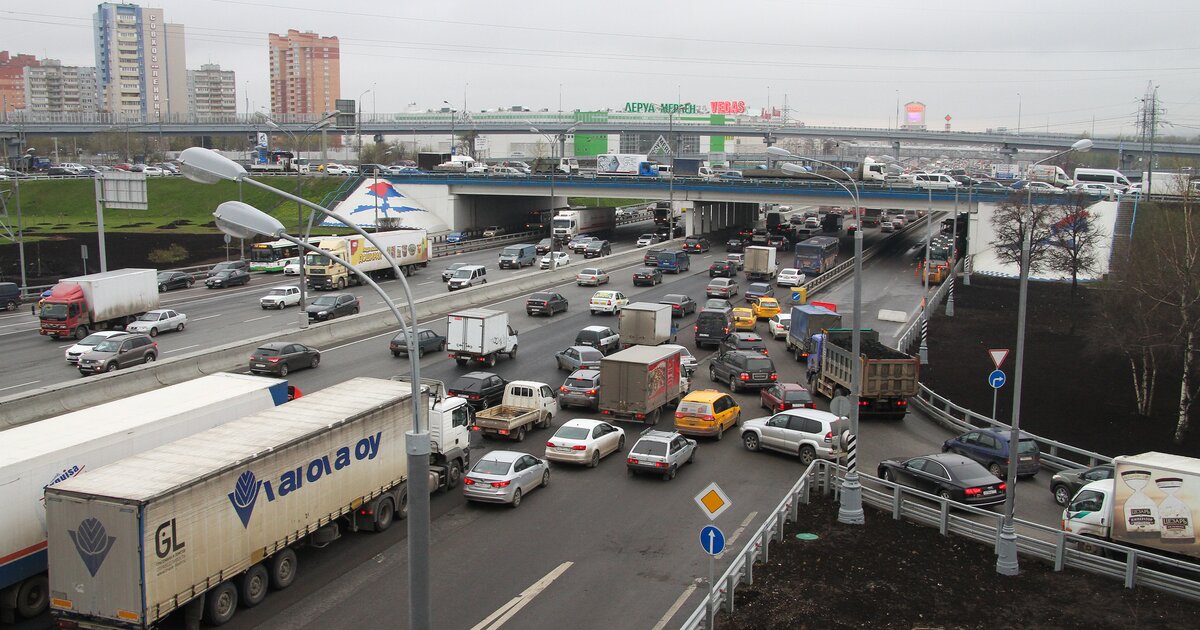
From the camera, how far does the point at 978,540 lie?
18297 mm

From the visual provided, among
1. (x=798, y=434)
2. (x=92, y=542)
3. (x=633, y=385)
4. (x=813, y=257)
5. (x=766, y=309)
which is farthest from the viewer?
(x=813, y=257)

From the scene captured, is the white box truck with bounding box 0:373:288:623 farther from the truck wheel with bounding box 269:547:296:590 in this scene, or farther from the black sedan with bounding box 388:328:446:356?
the black sedan with bounding box 388:328:446:356

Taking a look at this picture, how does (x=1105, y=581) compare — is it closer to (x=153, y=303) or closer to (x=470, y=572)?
(x=470, y=572)

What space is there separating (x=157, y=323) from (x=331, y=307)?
7.42 meters

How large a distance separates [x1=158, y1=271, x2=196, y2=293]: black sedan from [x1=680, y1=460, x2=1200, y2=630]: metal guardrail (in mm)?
45408

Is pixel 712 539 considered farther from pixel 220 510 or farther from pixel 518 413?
pixel 518 413

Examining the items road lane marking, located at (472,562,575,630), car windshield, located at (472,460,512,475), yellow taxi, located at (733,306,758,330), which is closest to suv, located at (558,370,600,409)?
car windshield, located at (472,460,512,475)

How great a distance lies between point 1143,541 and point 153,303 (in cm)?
4084

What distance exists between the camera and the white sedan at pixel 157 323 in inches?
1597

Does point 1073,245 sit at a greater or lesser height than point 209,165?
lesser

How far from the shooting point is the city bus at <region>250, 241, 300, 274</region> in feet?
206

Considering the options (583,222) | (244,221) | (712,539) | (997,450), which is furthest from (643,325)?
(583,222)

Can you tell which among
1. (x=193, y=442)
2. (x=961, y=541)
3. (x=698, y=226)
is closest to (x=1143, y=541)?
(x=961, y=541)

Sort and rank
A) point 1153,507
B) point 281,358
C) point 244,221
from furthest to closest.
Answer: point 281,358 < point 1153,507 < point 244,221
